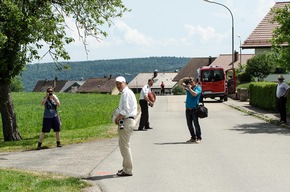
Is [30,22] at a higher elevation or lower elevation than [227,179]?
higher

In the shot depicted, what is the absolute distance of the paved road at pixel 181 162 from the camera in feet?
30.1

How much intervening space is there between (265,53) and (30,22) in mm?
37030

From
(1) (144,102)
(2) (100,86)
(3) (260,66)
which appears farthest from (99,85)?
(1) (144,102)

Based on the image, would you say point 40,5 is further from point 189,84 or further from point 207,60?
point 207,60

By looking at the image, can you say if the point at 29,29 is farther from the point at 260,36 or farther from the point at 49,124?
the point at 260,36

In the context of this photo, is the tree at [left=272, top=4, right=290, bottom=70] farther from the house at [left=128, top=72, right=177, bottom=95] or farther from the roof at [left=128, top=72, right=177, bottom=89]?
the roof at [left=128, top=72, right=177, bottom=89]

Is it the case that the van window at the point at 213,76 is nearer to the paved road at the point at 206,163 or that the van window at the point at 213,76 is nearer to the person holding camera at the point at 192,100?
the paved road at the point at 206,163

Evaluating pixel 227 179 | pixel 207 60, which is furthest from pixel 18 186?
pixel 207 60

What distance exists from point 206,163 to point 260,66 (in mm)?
42854

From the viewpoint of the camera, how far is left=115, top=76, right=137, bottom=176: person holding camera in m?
10.1

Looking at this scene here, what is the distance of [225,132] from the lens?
18984mm

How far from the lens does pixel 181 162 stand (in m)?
11.7

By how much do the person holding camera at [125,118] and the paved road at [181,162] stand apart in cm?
24

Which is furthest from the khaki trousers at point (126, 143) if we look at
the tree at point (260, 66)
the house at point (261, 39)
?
the tree at point (260, 66)
